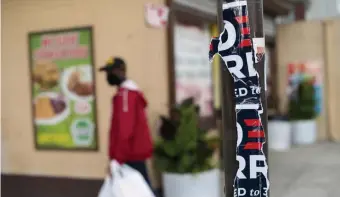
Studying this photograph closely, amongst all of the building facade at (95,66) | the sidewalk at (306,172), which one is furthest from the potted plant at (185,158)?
the sidewalk at (306,172)

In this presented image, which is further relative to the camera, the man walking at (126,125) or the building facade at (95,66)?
the building facade at (95,66)

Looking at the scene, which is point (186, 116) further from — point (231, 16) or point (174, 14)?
point (231, 16)

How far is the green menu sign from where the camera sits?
6625 millimetres

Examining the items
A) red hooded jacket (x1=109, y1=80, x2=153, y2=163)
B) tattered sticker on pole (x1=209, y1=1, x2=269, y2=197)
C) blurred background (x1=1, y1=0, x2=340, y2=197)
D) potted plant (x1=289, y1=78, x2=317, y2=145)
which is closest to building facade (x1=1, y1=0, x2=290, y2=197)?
blurred background (x1=1, y1=0, x2=340, y2=197)

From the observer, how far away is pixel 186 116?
5875 millimetres

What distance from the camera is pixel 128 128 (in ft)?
16.2

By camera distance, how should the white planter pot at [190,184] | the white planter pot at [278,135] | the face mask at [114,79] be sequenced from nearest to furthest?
the face mask at [114,79] < the white planter pot at [190,184] < the white planter pot at [278,135]

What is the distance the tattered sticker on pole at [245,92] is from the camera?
2809mm

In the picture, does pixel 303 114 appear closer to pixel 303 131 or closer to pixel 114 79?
pixel 303 131

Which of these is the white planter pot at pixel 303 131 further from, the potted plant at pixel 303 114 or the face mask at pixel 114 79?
the face mask at pixel 114 79

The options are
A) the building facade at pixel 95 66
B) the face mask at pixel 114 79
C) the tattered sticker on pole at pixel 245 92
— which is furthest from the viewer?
the building facade at pixel 95 66

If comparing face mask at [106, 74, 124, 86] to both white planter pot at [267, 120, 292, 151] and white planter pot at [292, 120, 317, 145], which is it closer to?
white planter pot at [267, 120, 292, 151]

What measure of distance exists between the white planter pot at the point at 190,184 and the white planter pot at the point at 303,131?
19.2 ft

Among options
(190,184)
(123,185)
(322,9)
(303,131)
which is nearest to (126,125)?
(123,185)
